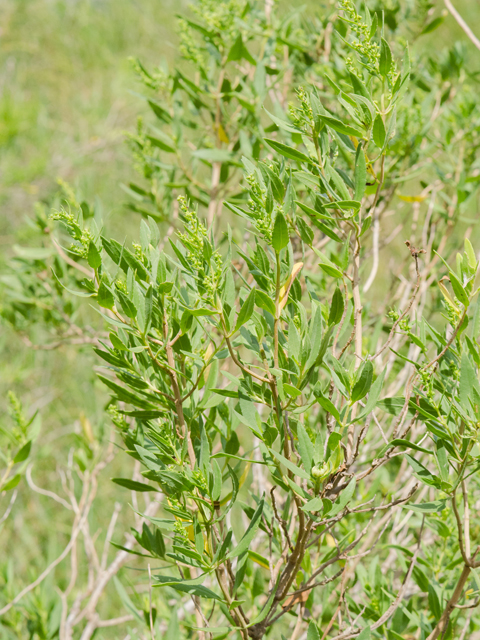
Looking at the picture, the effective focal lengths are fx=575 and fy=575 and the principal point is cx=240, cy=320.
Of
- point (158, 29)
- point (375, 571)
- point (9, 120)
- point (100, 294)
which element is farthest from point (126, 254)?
point (158, 29)

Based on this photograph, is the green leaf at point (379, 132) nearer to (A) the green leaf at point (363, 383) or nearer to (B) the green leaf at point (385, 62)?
(B) the green leaf at point (385, 62)

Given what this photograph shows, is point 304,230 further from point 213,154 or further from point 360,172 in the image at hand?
point 213,154

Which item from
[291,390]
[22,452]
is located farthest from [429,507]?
[22,452]

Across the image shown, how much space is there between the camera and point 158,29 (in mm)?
3816

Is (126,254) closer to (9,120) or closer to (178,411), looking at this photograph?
(178,411)

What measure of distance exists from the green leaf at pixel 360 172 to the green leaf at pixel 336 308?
63 millimetres

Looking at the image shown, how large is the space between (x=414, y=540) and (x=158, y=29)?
12.7 ft

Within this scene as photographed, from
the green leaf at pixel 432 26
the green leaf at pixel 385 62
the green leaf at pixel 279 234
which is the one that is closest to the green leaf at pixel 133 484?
the green leaf at pixel 279 234

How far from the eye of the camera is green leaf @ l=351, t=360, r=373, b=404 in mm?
327

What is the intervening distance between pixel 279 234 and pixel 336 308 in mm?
67

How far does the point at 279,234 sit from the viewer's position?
1.06 feet

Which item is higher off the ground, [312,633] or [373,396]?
[373,396]

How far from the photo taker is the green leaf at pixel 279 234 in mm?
318

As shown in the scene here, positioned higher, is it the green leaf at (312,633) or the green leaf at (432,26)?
the green leaf at (432,26)
